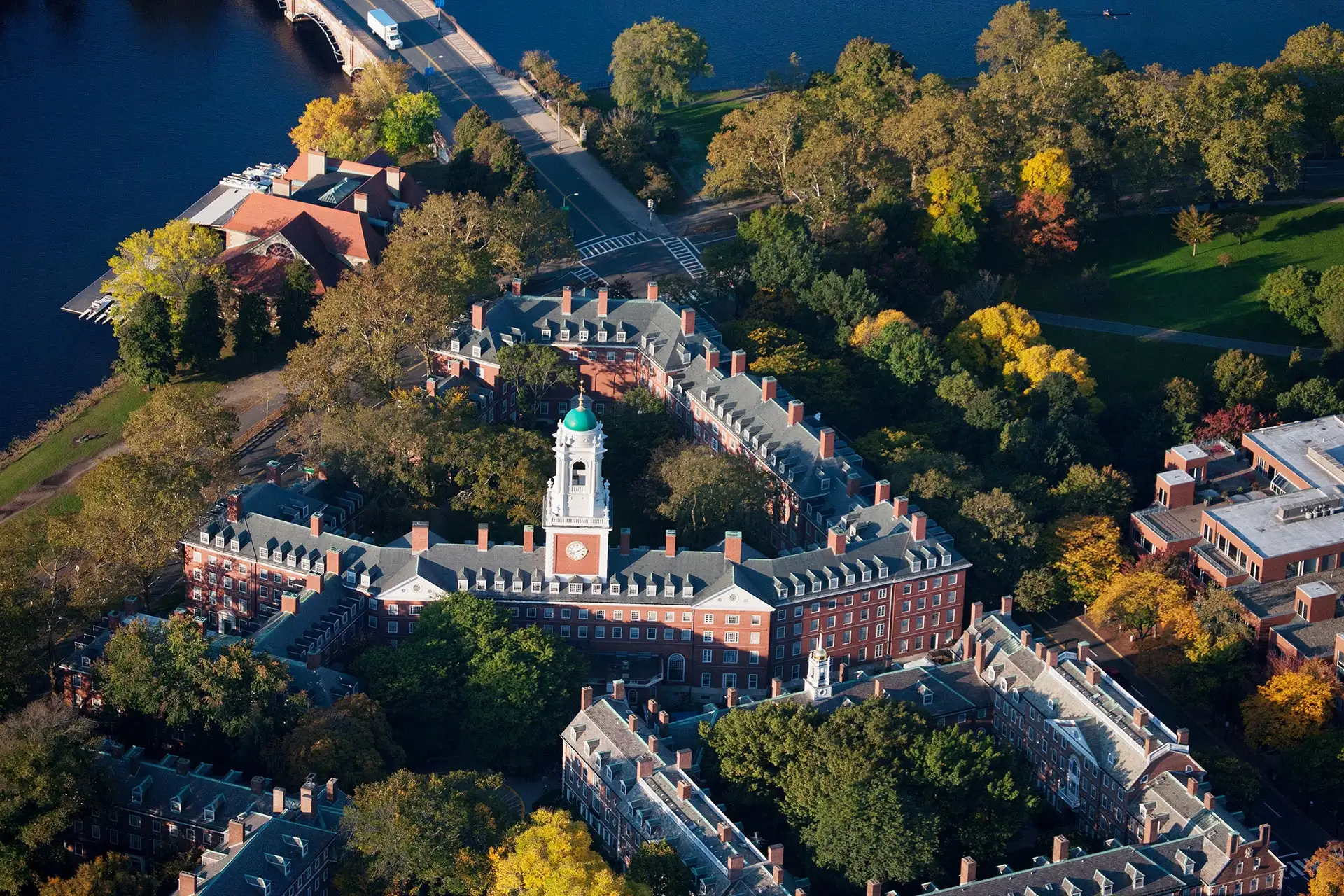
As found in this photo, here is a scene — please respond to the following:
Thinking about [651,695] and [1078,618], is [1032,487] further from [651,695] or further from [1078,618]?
[651,695]

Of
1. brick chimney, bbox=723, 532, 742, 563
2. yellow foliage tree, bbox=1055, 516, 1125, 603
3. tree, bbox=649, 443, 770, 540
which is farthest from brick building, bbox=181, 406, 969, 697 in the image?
yellow foliage tree, bbox=1055, 516, 1125, 603

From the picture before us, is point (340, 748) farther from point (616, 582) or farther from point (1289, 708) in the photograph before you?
point (1289, 708)

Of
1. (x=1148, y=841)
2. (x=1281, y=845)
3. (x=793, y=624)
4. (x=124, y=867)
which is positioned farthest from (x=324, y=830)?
(x=1281, y=845)

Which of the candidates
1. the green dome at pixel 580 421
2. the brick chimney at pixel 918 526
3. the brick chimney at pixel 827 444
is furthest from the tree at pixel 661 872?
the brick chimney at pixel 827 444

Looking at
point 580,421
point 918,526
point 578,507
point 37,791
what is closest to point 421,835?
point 37,791

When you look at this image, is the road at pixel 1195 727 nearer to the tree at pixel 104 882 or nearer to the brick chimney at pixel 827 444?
the brick chimney at pixel 827 444

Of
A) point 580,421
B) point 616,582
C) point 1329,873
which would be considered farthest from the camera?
point 616,582
